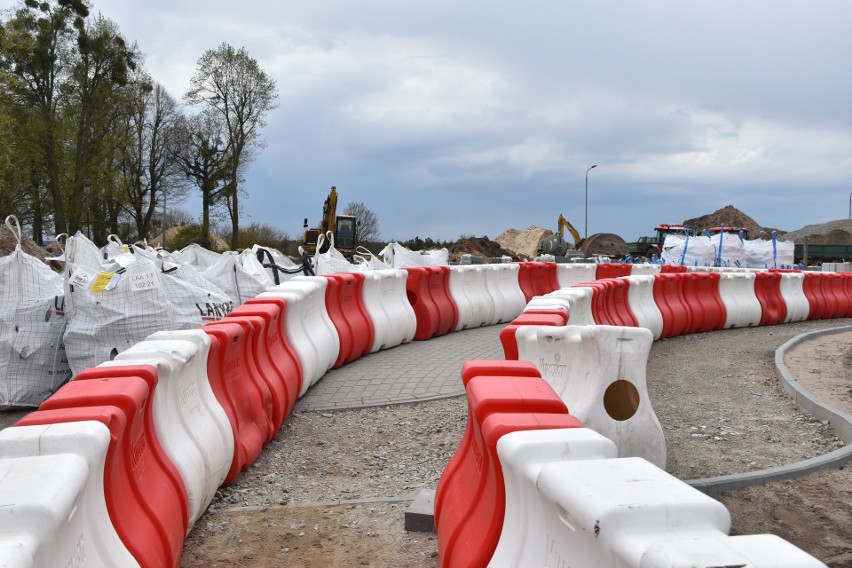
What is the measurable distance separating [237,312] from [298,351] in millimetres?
1253

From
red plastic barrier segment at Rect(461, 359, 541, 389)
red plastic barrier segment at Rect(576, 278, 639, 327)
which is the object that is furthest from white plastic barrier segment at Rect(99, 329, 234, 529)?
red plastic barrier segment at Rect(576, 278, 639, 327)

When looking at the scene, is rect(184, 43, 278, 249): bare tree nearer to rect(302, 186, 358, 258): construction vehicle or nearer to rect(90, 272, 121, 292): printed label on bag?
rect(302, 186, 358, 258): construction vehicle

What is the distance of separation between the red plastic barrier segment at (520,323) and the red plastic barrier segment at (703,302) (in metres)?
7.35

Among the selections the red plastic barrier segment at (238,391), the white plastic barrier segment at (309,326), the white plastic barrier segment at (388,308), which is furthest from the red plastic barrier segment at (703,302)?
the red plastic barrier segment at (238,391)

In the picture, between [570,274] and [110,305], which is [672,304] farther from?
[110,305]

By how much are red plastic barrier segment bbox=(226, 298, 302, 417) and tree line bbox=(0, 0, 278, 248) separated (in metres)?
29.2

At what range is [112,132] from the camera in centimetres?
4584

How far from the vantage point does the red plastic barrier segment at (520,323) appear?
5.75 m

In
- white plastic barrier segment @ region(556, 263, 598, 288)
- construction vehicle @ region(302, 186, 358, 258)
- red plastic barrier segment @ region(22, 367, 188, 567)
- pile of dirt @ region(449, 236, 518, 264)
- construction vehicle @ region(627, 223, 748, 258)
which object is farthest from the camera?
pile of dirt @ region(449, 236, 518, 264)

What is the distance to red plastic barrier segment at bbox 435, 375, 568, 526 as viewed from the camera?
3.53 metres

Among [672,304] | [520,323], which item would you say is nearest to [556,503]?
[520,323]

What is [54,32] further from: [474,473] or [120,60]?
[474,473]

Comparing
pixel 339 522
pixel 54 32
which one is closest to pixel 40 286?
pixel 339 522

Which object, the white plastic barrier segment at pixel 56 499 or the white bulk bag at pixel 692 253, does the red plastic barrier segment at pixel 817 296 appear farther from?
the white plastic barrier segment at pixel 56 499
